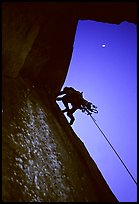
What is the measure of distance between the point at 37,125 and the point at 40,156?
0.62 metres

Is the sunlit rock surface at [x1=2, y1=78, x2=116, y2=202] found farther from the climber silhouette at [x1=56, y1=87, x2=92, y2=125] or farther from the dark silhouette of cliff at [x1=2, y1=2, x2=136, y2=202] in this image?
the climber silhouette at [x1=56, y1=87, x2=92, y2=125]

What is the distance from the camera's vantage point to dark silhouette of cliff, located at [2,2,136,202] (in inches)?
99.4

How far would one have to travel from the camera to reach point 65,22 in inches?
193

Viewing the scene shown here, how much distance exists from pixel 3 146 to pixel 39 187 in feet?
2.10

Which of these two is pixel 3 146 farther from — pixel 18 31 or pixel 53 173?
pixel 18 31

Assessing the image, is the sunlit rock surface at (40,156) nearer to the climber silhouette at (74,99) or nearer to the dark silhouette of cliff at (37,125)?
the dark silhouette of cliff at (37,125)

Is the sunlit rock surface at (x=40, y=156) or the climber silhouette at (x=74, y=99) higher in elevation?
the climber silhouette at (x=74, y=99)

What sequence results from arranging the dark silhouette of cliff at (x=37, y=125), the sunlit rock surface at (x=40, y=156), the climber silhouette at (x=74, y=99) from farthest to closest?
the climber silhouette at (x=74, y=99) → the dark silhouette of cliff at (x=37, y=125) → the sunlit rock surface at (x=40, y=156)

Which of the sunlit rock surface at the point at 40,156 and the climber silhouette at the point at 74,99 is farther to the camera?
the climber silhouette at the point at 74,99

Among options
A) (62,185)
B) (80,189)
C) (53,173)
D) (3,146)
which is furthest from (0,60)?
(80,189)

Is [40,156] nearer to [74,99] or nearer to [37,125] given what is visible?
[37,125]

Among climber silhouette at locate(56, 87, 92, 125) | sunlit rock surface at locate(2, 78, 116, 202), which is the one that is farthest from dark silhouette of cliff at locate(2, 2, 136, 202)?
climber silhouette at locate(56, 87, 92, 125)

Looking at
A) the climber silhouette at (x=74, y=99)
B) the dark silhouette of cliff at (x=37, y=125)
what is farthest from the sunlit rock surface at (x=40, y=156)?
the climber silhouette at (x=74, y=99)

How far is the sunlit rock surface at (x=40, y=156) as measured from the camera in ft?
7.92
